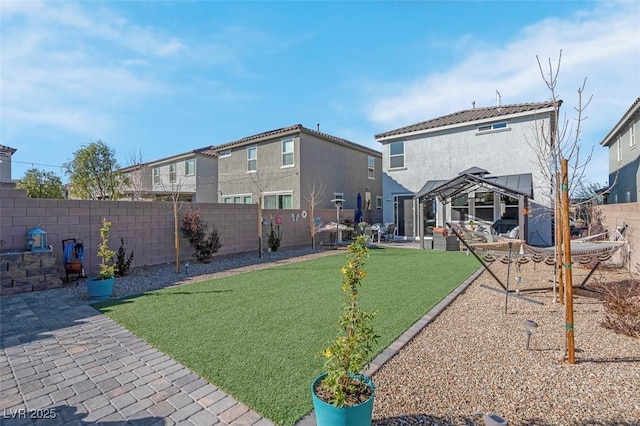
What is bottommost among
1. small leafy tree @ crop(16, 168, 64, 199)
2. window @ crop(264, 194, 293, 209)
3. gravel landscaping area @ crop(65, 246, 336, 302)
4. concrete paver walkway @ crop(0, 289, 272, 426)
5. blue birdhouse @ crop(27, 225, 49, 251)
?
concrete paver walkway @ crop(0, 289, 272, 426)

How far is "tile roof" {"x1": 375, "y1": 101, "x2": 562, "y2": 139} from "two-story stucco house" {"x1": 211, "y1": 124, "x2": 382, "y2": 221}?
3.59 metres

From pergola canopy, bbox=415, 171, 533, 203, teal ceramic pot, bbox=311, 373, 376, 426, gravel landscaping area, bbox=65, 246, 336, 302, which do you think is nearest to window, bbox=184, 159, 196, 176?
gravel landscaping area, bbox=65, 246, 336, 302

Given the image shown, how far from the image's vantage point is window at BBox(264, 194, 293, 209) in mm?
19781

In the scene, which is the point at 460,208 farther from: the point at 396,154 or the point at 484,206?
the point at 396,154

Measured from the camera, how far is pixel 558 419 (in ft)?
9.04

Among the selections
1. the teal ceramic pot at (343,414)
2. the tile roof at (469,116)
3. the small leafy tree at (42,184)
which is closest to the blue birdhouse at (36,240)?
the teal ceramic pot at (343,414)

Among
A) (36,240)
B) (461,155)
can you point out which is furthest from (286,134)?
(36,240)

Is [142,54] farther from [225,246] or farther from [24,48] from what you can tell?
[225,246]

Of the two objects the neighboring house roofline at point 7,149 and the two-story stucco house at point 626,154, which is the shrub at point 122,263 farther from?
the two-story stucco house at point 626,154

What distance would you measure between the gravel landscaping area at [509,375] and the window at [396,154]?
1493 cm

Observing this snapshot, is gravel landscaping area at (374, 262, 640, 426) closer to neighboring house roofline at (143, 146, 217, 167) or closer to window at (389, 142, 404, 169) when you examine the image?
window at (389, 142, 404, 169)

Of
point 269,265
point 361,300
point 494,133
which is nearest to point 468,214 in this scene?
point 494,133

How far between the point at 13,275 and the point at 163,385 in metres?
6.37

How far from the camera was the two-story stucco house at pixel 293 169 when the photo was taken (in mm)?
19250
